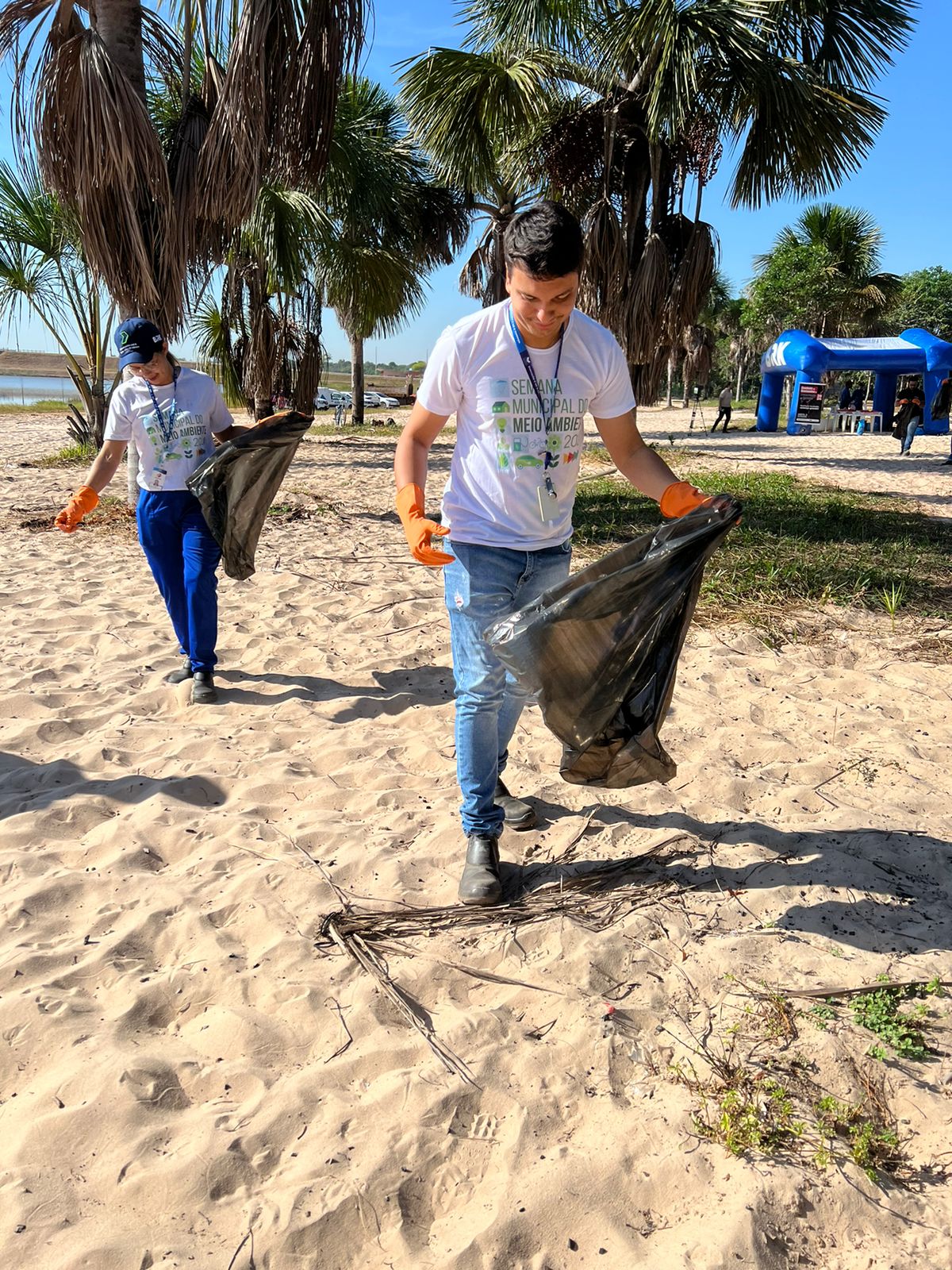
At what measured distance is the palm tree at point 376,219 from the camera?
14.8 meters

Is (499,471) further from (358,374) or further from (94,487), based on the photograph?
(358,374)

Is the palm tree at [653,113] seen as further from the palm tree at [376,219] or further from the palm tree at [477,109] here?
the palm tree at [376,219]

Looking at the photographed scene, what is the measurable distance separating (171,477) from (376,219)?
13695 mm

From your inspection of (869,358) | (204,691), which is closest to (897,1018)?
(204,691)

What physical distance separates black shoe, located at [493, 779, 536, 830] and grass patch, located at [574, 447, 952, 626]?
2419 millimetres

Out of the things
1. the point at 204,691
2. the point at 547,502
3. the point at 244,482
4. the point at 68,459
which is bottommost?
Answer: the point at 204,691

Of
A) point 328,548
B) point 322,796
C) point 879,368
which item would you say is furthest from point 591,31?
point 879,368

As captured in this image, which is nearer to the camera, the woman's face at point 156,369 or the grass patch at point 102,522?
the woman's face at point 156,369

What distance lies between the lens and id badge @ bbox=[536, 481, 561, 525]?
230 centimetres

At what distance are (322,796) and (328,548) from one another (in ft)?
12.9

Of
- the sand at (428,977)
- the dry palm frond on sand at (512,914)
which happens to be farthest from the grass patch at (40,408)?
the dry palm frond on sand at (512,914)

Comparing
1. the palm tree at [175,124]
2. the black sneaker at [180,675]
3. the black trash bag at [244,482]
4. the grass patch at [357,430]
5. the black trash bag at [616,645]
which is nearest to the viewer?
the black trash bag at [616,645]

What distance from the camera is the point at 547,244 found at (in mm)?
2002

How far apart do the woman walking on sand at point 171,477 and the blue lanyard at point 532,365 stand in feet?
6.41
